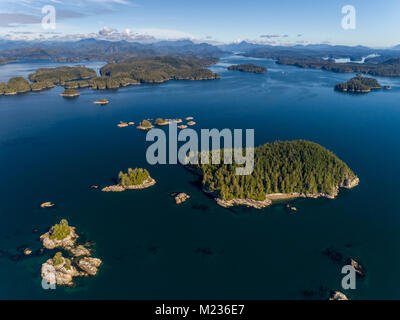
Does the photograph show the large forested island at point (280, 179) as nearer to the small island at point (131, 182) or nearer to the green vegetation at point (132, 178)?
the small island at point (131, 182)

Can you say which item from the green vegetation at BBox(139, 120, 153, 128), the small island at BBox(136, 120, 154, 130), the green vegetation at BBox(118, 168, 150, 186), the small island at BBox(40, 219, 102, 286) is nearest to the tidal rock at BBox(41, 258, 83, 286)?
the small island at BBox(40, 219, 102, 286)

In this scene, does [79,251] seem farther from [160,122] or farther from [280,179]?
[160,122]

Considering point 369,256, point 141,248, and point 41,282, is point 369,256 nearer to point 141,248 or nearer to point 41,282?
point 141,248

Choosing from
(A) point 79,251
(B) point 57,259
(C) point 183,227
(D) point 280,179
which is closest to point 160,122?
(D) point 280,179

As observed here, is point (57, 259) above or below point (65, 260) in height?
above
